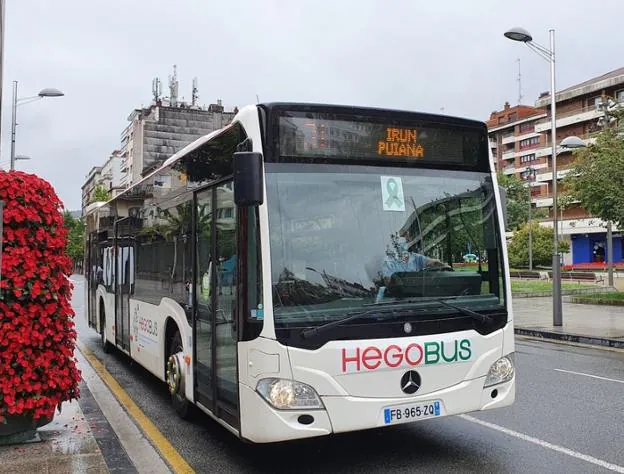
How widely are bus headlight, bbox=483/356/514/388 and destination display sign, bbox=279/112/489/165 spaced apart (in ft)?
5.74

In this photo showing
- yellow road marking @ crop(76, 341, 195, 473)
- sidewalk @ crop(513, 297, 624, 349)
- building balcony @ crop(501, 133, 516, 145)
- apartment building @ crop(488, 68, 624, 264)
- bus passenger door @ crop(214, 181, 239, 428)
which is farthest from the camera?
building balcony @ crop(501, 133, 516, 145)

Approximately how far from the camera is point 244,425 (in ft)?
15.5

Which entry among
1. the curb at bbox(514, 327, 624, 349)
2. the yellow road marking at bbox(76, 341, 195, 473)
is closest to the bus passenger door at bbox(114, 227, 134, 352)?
the yellow road marking at bbox(76, 341, 195, 473)

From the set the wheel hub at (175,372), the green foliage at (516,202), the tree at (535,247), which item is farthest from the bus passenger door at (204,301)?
the green foliage at (516,202)

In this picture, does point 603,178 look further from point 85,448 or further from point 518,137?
point 518,137

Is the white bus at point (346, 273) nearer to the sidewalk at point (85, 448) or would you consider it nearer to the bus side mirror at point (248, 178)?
the bus side mirror at point (248, 178)

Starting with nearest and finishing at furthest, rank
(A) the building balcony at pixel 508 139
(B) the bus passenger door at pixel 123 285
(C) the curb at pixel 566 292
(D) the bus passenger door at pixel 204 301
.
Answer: (D) the bus passenger door at pixel 204 301, (B) the bus passenger door at pixel 123 285, (C) the curb at pixel 566 292, (A) the building balcony at pixel 508 139

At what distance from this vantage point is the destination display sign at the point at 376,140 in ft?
16.0

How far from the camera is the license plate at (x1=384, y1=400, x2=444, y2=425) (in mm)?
4750

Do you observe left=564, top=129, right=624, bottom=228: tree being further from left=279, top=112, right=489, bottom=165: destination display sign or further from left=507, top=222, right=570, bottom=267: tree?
left=507, top=222, right=570, bottom=267: tree

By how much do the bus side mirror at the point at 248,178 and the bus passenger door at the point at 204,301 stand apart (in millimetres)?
1212

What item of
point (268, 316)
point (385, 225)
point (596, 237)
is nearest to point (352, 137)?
point (385, 225)

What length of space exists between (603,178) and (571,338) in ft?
22.3

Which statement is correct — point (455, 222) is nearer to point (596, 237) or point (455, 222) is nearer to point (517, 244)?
point (517, 244)
